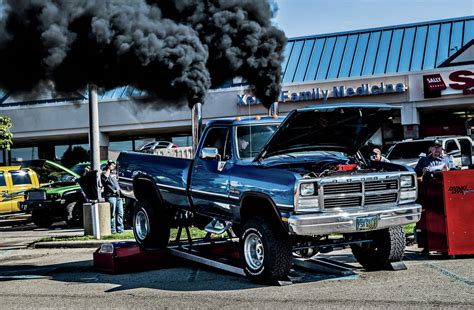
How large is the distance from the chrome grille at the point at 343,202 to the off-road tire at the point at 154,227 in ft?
10.6

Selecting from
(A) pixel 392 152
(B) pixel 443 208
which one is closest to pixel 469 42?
(A) pixel 392 152

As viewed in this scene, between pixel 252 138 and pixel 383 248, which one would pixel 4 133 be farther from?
pixel 383 248

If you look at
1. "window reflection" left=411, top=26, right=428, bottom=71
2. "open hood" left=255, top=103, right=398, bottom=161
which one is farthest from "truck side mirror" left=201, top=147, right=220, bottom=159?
"window reflection" left=411, top=26, right=428, bottom=71

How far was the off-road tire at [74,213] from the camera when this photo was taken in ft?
57.0

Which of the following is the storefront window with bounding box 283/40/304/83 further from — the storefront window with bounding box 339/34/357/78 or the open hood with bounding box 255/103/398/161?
the open hood with bounding box 255/103/398/161

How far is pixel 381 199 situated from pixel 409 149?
423 inches

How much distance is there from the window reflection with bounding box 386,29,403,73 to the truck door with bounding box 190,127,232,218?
2021 centimetres

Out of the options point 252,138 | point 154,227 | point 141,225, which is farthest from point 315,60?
point 252,138

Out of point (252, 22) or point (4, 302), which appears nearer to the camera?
point (4, 302)

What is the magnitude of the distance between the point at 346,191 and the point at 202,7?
220 inches

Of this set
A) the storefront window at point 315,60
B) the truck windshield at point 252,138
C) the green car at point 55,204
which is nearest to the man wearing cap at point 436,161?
the truck windshield at point 252,138

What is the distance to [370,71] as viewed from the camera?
2770 centimetres

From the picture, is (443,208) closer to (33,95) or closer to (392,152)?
(33,95)

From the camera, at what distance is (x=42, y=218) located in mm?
18062
